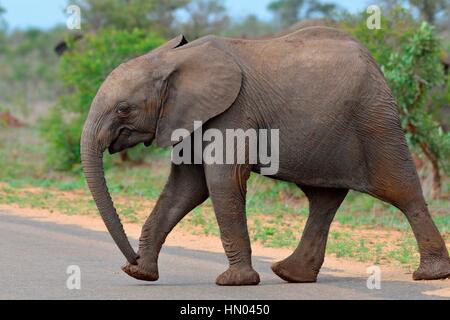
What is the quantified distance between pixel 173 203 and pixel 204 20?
25570 mm

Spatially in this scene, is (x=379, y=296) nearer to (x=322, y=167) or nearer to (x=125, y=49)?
(x=322, y=167)

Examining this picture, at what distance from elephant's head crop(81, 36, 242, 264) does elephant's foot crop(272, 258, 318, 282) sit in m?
1.23

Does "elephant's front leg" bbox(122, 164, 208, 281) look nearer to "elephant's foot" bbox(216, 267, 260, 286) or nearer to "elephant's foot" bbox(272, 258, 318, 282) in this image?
"elephant's foot" bbox(216, 267, 260, 286)

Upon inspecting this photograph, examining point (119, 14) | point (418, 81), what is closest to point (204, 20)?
point (119, 14)

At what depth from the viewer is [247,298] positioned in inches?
289

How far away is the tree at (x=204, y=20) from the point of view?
32.0 meters

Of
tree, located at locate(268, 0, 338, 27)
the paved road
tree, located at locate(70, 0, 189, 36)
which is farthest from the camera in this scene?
tree, located at locate(268, 0, 338, 27)

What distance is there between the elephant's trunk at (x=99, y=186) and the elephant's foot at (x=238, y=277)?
0.72 m

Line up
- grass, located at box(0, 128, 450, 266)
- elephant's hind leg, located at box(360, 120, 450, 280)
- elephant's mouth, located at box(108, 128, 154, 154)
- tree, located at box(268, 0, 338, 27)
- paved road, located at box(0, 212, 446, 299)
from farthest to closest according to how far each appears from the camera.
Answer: tree, located at box(268, 0, 338, 27)
grass, located at box(0, 128, 450, 266)
elephant's hind leg, located at box(360, 120, 450, 280)
elephant's mouth, located at box(108, 128, 154, 154)
paved road, located at box(0, 212, 446, 299)

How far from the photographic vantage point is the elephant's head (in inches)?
310

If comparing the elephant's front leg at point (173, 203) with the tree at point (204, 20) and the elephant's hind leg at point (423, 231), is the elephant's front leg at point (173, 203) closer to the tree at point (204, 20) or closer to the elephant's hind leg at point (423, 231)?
the elephant's hind leg at point (423, 231)

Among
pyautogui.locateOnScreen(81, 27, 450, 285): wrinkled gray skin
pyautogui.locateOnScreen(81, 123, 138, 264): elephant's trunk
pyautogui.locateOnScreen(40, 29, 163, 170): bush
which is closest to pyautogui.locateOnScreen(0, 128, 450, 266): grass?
pyautogui.locateOnScreen(40, 29, 163, 170): bush

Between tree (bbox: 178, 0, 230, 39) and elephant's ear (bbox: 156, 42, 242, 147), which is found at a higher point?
tree (bbox: 178, 0, 230, 39)

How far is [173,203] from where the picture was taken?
27.5 ft
